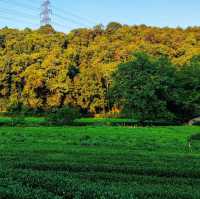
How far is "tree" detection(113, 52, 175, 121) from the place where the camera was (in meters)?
57.3

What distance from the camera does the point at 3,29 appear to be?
307 feet

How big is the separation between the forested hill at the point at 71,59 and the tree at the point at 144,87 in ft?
44.8

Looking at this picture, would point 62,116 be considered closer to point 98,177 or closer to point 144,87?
point 144,87

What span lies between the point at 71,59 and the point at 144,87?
2898 cm

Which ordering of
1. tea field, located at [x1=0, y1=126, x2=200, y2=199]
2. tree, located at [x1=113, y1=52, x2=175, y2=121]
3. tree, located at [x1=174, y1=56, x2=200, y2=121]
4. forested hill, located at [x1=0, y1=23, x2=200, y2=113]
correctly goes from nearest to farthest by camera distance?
tea field, located at [x1=0, y1=126, x2=200, y2=199], tree, located at [x1=113, y1=52, x2=175, y2=121], tree, located at [x1=174, y1=56, x2=200, y2=121], forested hill, located at [x1=0, y1=23, x2=200, y2=113]

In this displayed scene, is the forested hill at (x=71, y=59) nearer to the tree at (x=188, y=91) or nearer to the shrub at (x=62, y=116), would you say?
the tree at (x=188, y=91)

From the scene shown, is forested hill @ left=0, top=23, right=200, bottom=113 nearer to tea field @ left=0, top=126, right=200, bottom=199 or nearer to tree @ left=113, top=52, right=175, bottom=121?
tree @ left=113, top=52, right=175, bottom=121

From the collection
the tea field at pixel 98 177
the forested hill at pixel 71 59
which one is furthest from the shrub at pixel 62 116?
the tea field at pixel 98 177

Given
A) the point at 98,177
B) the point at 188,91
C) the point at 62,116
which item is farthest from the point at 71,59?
the point at 98,177

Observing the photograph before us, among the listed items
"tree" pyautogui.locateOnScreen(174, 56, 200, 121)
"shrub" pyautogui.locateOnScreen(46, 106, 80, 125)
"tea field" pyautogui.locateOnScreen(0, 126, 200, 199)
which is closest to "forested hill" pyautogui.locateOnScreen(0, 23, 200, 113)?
"tree" pyautogui.locateOnScreen(174, 56, 200, 121)

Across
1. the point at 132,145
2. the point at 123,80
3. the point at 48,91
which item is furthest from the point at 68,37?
the point at 132,145

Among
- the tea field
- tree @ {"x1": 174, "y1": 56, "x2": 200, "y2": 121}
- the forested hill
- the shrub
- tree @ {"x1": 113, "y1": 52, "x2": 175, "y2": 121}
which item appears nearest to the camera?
the tea field

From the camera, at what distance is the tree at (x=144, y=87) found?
5734cm

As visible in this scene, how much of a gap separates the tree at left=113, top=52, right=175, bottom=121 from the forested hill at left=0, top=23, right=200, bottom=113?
1366 centimetres
